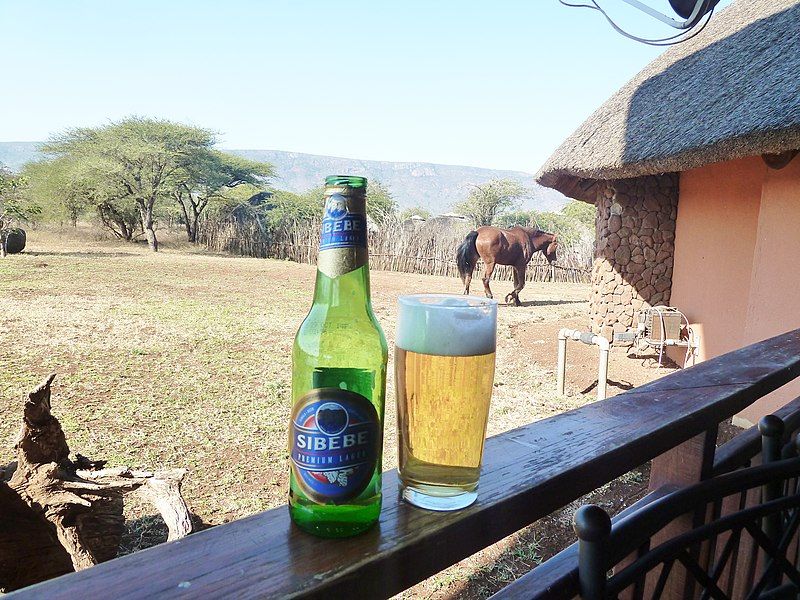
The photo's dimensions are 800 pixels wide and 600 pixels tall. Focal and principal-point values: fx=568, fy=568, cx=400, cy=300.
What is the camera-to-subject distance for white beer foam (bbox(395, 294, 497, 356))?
0.53 metres

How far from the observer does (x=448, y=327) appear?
20.9 inches

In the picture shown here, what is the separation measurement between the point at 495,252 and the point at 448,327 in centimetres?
922

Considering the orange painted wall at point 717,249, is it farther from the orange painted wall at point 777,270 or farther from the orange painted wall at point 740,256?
the orange painted wall at point 777,270

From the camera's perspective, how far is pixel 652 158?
4.62 m

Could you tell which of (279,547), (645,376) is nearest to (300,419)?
(279,547)

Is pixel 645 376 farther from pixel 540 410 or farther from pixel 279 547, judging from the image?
pixel 279 547

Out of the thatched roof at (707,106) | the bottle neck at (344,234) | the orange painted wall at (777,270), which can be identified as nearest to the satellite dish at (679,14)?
the thatched roof at (707,106)

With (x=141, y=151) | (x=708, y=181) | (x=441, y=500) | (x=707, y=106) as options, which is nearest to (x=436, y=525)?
(x=441, y=500)

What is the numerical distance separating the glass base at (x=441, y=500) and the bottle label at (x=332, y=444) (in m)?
0.06

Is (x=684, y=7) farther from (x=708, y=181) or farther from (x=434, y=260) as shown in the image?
(x=434, y=260)

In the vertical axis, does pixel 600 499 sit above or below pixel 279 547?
below

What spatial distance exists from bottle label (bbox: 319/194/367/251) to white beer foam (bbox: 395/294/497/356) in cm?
9

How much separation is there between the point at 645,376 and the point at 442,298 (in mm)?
5259

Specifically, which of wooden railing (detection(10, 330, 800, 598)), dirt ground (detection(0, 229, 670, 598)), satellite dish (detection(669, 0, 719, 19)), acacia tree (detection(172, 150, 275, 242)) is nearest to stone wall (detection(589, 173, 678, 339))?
dirt ground (detection(0, 229, 670, 598))
